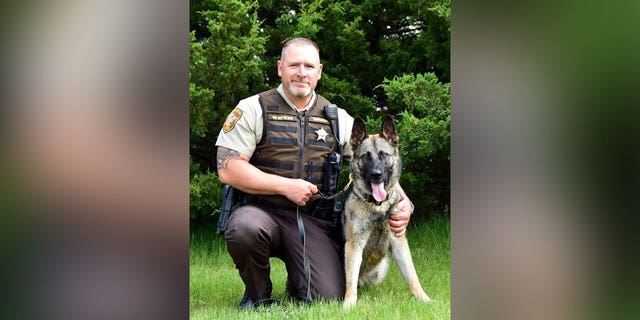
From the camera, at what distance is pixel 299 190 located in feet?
11.3

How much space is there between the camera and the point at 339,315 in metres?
3.29

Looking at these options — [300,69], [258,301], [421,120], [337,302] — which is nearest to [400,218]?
[337,302]

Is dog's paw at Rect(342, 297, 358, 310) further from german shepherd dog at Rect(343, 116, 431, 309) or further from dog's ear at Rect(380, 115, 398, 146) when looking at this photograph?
dog's ear at Rect(380, 115, 398, 146)

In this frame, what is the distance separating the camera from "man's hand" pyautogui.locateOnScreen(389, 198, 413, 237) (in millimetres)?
3789

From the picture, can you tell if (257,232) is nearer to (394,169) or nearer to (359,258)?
(359,258)

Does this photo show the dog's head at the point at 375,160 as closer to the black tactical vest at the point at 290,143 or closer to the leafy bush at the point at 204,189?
the black tactical vest at the point at 290,143

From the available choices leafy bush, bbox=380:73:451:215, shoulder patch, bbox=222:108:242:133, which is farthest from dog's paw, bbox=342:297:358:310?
leafy bush, bbox=380:73:451:215

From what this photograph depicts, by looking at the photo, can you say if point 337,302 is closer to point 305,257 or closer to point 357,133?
point 305,257

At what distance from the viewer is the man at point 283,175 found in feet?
11.5

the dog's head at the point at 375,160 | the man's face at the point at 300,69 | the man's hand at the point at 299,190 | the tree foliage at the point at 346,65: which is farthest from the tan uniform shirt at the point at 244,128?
the tree foliage at the point at 346,65

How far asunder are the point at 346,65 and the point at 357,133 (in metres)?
3.17
